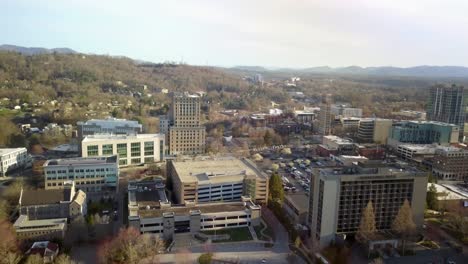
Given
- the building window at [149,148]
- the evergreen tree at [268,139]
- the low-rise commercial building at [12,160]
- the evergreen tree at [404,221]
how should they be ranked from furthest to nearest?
the evergreen tree at [268,139] < the building window at [149,148] < the low-rise commercial building at [12,160] < the evergreen tree at [404,221]

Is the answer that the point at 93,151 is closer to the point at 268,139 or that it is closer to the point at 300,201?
the point at 300,201

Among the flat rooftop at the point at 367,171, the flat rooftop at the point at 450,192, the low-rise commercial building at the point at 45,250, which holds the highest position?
the flat rooftop at the point at 367,171

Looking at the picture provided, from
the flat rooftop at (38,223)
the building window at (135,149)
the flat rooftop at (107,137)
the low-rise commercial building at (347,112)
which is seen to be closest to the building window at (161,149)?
the flat rooftop at (107,137)

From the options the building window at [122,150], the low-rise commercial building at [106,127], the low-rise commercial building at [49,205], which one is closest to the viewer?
the low-rise commercial building at [49,205]

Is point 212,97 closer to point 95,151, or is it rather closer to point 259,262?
point 95,151

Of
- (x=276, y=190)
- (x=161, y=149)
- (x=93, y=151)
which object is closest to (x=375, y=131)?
(x=276, y=190)

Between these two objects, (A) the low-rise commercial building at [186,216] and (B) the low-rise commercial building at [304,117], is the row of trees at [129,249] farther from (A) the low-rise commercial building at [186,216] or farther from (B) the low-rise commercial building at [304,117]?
(B) the low-rise commercial building at [304,117]

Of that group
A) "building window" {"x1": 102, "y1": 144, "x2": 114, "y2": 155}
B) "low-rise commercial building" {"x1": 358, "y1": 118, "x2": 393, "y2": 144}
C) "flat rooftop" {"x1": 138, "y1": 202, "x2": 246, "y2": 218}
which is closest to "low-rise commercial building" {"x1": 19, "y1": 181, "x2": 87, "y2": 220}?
"flat rooftop" {"x1": 138, "y1": 202, "x2": 246, "y2": 218}
